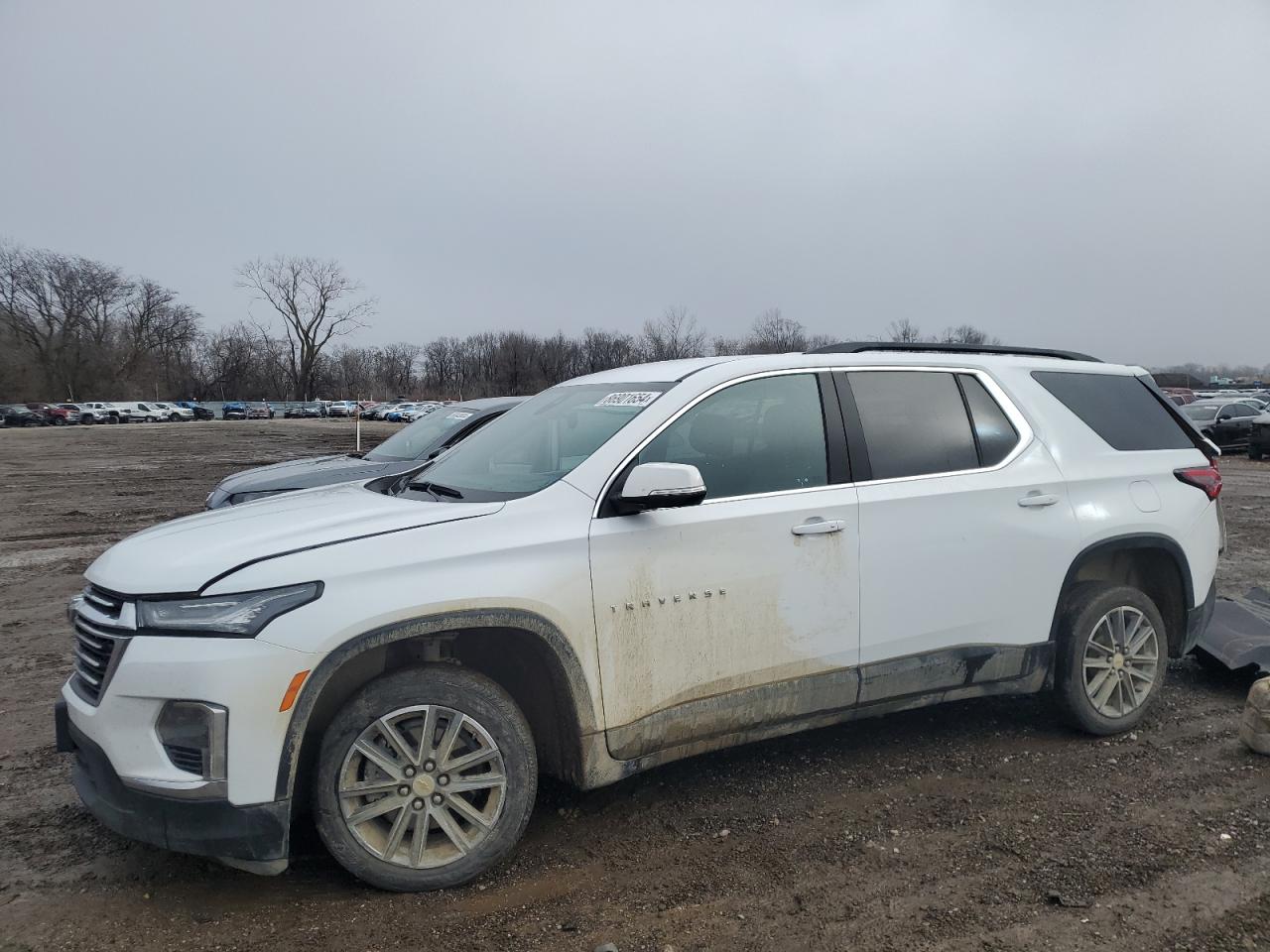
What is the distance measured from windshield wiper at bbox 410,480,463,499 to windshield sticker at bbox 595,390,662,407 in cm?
81

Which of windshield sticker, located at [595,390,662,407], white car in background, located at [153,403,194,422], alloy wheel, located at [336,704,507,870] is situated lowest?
alloy wheel, located at [336,704,507,870]

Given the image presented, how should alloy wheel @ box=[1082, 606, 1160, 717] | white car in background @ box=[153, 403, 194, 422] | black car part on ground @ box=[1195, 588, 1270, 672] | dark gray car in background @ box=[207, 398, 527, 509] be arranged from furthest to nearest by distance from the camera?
white car in background @ box=[153, 403, 194, 422] < dark gray car in background @ box=[207, 398, 527, 509] < black car part on ground @ box=[1195, 588, 1270, 672] < alloy wheel @ box=[1082, 606, 1160, 717]

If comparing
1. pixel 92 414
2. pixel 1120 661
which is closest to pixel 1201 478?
pixel 1120 661

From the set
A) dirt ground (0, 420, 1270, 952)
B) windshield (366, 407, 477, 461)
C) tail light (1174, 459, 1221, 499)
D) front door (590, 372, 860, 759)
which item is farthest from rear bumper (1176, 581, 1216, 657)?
windshield (366, 407, 477, 461)

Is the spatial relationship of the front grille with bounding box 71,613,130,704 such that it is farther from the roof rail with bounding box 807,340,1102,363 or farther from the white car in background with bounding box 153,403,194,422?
the white car in background with bounding box 153,403,194,422

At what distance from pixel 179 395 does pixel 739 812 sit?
111m

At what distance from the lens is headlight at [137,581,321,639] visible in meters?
2.81

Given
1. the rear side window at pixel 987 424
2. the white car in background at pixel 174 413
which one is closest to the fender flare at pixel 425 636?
the rear side window at pixel 987 424

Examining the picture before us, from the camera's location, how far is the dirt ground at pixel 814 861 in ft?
9.54

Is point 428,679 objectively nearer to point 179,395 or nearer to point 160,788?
point 160,788

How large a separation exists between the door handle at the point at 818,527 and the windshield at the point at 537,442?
820mm

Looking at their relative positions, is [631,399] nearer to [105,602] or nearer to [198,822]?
[105,602]

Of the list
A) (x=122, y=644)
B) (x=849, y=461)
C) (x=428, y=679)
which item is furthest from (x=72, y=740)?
(x=849, y=461)

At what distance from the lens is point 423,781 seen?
3.07m
